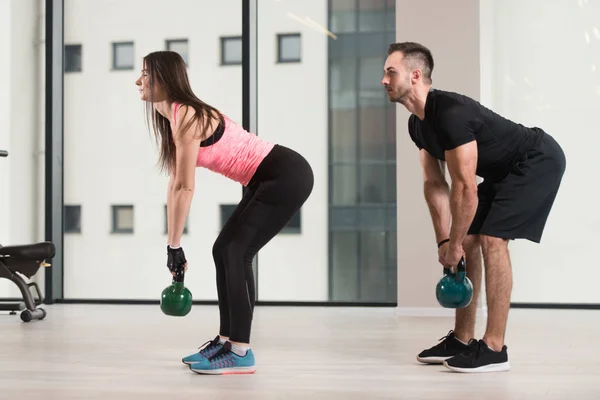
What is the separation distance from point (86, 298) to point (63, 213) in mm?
603

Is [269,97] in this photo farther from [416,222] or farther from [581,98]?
[581,98]

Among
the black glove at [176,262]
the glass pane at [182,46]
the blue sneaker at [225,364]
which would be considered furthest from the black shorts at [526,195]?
the glass pane at [182,46]

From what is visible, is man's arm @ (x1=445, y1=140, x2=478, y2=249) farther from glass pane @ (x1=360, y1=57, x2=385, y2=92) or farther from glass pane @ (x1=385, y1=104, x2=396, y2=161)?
glass pane @ (x1=360, y1=57, x2=385, y2=92)

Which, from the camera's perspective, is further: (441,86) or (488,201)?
(441,86)

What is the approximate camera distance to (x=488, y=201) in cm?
297

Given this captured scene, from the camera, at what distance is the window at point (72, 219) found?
596cm

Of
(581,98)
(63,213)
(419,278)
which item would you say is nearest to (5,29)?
(63,213)

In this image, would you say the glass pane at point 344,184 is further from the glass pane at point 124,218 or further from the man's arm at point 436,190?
the man's arm at point 436,190

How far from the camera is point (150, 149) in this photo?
5.89m

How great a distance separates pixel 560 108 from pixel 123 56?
114 inches

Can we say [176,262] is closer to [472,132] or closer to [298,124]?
[472,132]

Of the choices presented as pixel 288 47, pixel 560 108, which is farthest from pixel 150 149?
pixel 560 108

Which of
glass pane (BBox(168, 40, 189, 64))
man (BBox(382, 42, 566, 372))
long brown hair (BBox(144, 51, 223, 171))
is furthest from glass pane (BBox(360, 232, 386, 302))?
long brown hair (BBox(144, 51, 223, 171))

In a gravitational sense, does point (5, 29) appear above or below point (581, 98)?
above
